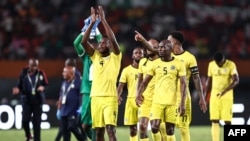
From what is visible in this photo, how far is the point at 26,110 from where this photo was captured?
19672 millimetres

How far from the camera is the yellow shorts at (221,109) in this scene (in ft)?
64.4

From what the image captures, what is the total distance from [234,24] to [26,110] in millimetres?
15559

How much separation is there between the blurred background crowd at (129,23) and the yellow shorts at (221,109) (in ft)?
36.5

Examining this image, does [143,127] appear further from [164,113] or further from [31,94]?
[31,94]

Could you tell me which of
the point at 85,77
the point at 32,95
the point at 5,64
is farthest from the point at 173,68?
the point at 5,64

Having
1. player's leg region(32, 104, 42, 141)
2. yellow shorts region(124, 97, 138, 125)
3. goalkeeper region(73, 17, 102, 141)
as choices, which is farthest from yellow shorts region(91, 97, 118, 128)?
player's leg region(32, 104, 42, 141)

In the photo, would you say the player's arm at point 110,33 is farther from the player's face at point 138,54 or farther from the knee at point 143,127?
the player's face at point 138,54

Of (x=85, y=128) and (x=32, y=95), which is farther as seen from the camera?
(x=32, y=95)

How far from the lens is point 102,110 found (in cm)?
1509

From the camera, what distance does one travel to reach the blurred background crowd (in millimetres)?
31109

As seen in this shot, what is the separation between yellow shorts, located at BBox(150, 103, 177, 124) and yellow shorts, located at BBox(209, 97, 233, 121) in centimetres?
440

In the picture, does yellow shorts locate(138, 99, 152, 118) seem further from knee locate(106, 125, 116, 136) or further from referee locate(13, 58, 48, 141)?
referee locate(13, 58, 48, 141)

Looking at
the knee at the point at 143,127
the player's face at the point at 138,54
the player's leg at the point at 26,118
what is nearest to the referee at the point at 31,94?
the player's leg at the point at 26,118

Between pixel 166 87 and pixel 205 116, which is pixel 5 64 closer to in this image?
pixel 205 116
